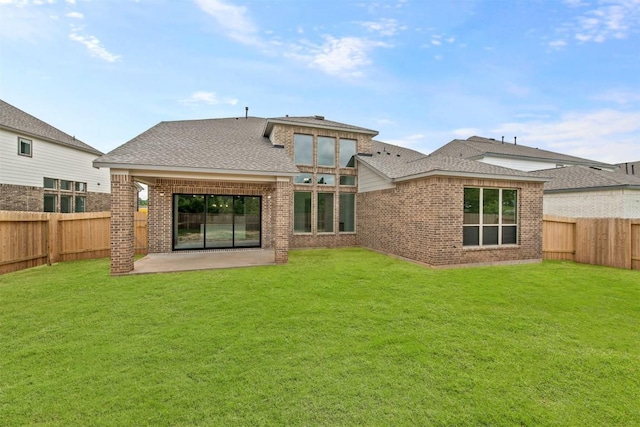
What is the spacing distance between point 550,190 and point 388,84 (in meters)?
11.2

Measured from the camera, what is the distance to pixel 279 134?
1295cm

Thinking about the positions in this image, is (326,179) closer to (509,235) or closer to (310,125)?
(310,125)

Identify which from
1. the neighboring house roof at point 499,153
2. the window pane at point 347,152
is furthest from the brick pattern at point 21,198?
the neighboring house roof at point 499,153

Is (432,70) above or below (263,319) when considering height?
above

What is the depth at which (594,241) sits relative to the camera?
10.2 metres

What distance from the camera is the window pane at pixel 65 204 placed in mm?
16469

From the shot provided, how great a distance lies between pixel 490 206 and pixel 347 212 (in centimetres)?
638

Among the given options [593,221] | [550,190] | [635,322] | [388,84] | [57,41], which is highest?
[388,84]

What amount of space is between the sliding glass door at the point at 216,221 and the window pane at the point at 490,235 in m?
9.06

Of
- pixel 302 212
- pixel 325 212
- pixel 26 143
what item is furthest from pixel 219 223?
pixel 26 143

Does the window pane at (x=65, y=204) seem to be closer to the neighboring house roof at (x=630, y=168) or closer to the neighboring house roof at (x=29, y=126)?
the neighboring house roof at (x=29, y=126)

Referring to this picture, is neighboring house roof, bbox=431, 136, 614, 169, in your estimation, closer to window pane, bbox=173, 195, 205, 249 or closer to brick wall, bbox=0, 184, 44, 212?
window pane, bbox=173, 195, 205, 249

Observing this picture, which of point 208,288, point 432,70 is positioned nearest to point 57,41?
point 208,288

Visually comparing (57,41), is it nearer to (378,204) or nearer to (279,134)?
Answer: (279,134)
